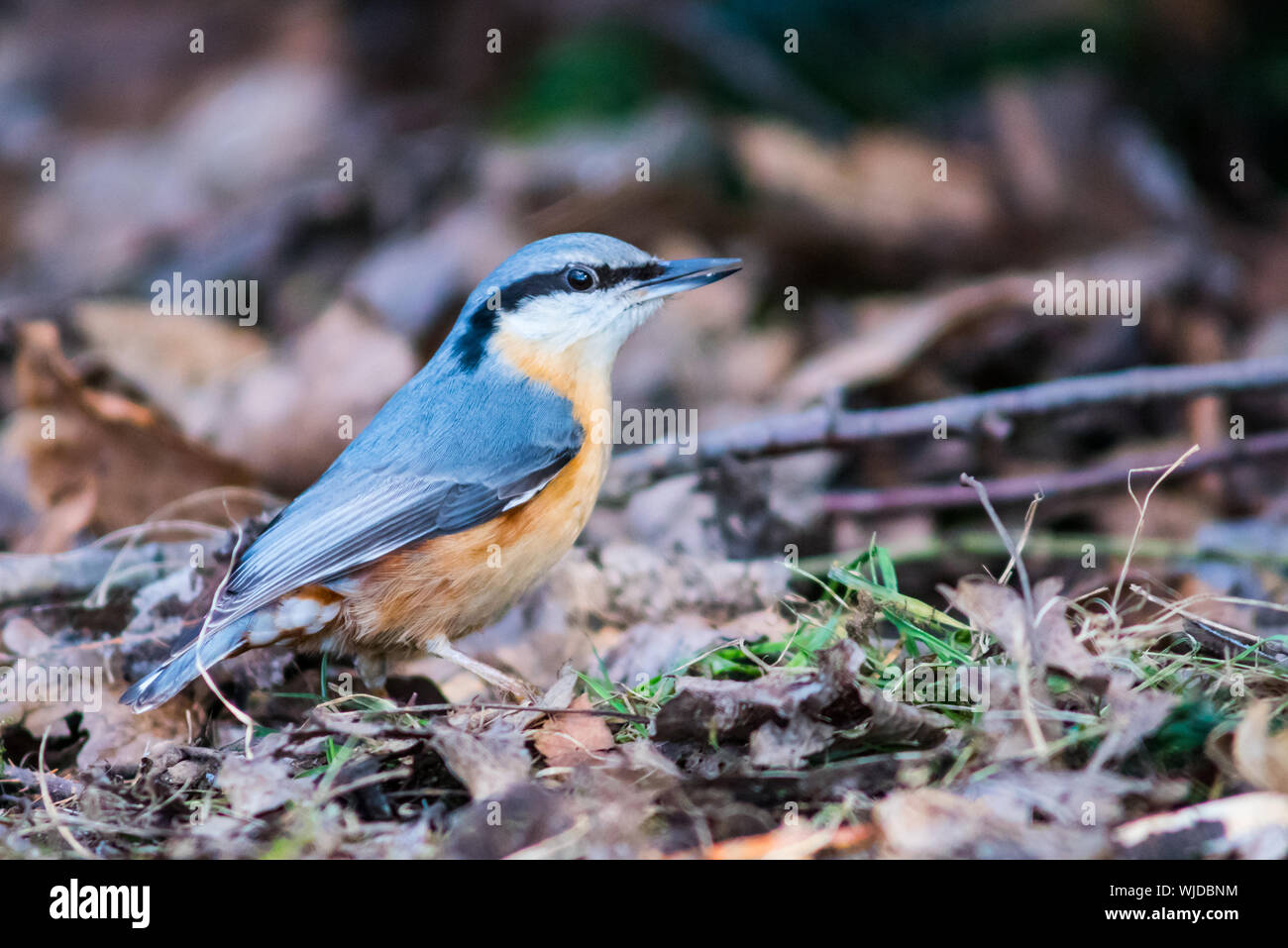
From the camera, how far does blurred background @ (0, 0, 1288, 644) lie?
4590 mm

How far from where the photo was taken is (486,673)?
3.36m

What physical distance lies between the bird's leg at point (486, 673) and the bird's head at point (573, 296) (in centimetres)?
95

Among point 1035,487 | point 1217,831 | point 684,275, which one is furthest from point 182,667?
point 1035,487

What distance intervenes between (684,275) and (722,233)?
112 inches

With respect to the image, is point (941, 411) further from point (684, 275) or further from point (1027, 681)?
point (1027, 681)

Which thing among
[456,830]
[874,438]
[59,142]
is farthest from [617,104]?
[456,830]

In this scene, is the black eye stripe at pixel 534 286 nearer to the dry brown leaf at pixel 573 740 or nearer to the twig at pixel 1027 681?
the dry brown leaf at pixel 573 740

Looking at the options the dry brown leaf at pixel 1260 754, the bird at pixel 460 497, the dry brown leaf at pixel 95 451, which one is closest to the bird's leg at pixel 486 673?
the bird at pixel 460 497

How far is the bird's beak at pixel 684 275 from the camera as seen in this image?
381 centimetres

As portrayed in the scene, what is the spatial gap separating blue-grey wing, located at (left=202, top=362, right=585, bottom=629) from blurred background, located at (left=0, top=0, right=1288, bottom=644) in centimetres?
69

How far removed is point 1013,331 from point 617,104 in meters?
3.51

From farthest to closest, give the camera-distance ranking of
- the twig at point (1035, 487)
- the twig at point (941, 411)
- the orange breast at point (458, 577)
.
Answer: the twig at point (1035, 487) < the twig at point (941, 411) < the orange breast at point (458, 577)

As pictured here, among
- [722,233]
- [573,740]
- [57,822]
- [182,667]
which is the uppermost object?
[722,233]

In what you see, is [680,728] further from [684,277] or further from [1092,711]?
[684,277]
